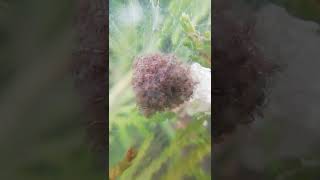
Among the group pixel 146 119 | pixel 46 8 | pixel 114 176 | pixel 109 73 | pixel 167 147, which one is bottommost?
pixel 114 176

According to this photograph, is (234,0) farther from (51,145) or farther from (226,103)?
(51,145)

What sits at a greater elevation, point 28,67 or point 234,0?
point 234,0

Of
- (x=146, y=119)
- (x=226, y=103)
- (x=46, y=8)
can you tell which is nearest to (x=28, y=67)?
(x=46, y=8)
